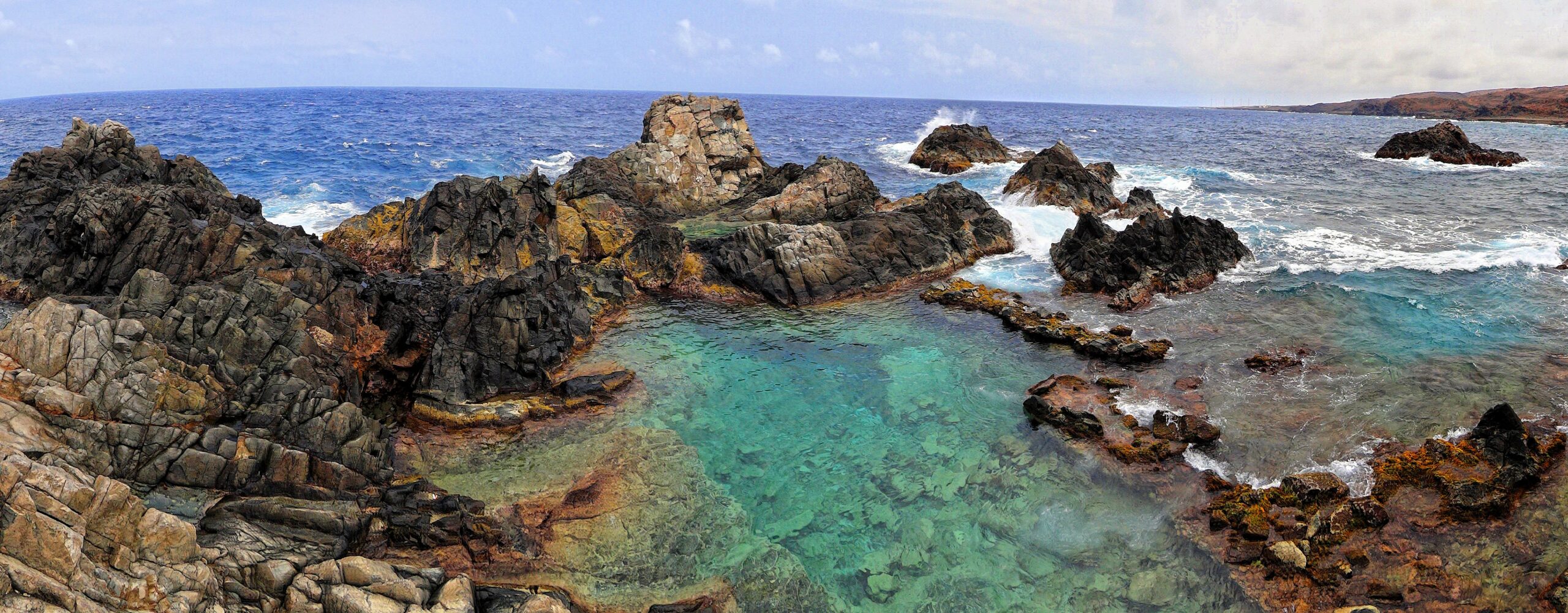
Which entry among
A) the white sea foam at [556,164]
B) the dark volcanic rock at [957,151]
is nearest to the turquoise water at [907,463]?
the white sea foam at [556,164]

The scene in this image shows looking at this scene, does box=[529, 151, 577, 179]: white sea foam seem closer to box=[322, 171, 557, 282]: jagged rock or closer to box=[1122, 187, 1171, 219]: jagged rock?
box=[322, 171, 557, 282]: jagged rock

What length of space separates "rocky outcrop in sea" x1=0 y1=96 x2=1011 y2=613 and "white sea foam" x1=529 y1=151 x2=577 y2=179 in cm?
2413

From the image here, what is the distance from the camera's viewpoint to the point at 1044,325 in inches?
1049

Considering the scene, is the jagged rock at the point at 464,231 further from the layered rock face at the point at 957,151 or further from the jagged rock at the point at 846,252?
the layered rock face at the point at 957,151

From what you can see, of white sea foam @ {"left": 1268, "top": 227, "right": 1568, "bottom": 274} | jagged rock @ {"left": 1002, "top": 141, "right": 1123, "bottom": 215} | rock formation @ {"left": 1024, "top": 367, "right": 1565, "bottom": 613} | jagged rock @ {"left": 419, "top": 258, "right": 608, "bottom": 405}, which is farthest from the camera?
jagged rock @ {"left": 1002, "top": 141, "right": 1123, "bottom": 215}

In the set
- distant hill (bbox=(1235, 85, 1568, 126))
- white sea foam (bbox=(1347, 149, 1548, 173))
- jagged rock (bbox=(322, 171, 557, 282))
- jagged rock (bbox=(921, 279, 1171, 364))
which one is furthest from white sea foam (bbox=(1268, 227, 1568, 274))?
distant hill (bbox=(1235, 85, 1568, 126))

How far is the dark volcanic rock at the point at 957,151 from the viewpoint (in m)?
64.4

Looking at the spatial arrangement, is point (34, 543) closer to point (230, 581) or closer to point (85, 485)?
point (85, 485)

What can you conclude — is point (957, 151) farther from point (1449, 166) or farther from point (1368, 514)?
point (1368, 514)

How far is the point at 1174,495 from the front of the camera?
17578 mm

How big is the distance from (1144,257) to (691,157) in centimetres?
2576

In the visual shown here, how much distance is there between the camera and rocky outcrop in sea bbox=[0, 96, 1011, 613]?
12.2 meters

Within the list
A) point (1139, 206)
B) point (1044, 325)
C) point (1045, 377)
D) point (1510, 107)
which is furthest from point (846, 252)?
point (1510, 107)

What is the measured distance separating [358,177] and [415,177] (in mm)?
3720
